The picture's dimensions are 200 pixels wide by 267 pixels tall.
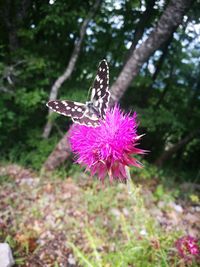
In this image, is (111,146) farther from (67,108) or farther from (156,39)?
(156,39)

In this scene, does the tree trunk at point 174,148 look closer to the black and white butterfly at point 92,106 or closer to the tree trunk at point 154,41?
the tree trunk at point 154,41

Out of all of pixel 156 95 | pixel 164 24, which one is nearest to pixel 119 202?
pixel 164 24

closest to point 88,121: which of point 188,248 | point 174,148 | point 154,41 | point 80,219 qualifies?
point 188,248

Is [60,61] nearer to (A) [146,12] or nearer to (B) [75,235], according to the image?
(A) [146,12]

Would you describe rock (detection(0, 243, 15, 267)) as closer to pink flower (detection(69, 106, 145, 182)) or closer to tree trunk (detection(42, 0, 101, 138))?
pink flower (detection(69, 106, 145, 182))

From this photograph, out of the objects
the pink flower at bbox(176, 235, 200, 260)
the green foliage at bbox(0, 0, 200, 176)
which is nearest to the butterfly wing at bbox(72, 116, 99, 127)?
the pink flower at bbox(176, 235, 200, 260)

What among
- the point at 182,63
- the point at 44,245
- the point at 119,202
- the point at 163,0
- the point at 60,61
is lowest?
the point at 44,245

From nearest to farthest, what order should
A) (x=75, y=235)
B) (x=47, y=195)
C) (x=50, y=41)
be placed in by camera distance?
1. (x=75, y=235)
2. (x=47, y=195)
3. (x=50, y=41)

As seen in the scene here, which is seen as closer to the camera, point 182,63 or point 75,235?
point 75,235
